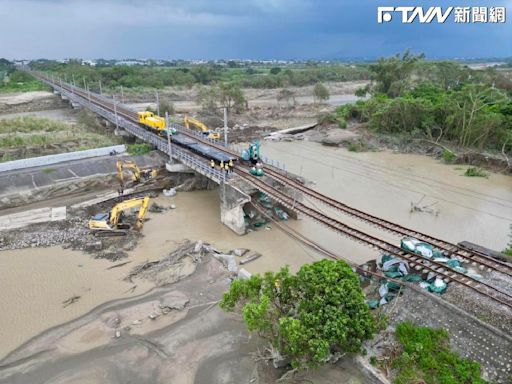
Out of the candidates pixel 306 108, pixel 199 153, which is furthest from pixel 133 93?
pixel 199 153

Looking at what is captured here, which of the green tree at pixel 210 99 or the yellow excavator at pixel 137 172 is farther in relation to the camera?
the green tree at pixel 210 99

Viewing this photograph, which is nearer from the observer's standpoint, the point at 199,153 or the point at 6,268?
the point at 6,268

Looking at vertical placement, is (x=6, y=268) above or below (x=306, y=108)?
below

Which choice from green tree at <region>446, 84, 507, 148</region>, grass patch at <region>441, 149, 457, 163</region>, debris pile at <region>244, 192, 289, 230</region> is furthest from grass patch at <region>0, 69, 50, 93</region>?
grass patch at <region>441, 149, 457, 163</region>

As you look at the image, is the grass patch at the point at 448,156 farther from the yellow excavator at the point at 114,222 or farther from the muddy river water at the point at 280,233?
the yellow excavator at the point at 114,222

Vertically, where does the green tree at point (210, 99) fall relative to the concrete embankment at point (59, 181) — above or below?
above

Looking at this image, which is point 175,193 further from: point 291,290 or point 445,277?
point 445,277

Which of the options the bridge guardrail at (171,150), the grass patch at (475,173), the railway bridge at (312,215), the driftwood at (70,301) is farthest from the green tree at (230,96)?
the driftwood at (70,301)
